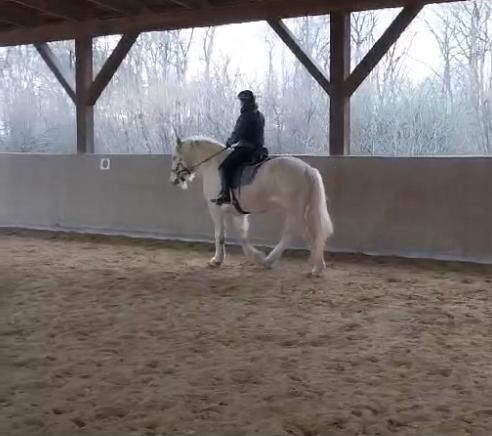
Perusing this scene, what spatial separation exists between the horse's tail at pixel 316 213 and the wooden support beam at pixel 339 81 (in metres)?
1.87

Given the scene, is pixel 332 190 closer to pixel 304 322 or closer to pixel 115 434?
pixel 304 322

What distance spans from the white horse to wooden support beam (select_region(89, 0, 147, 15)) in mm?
2891

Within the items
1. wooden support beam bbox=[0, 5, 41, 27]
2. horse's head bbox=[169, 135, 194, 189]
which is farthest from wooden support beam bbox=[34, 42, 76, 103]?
horse's head bbox=[169, 135, 194, 189]

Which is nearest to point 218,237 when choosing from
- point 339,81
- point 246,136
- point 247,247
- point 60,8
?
point 247,247

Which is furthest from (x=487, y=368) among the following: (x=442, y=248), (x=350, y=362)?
(x=442, y=248)

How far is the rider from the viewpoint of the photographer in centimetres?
725

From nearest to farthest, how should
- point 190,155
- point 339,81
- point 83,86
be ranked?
point 190,155
point 339,81
point 83,86

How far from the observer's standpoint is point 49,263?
25.0ft

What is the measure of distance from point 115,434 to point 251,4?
7210mm

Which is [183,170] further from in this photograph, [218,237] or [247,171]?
[247,171]

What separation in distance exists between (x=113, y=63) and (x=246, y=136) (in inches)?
151

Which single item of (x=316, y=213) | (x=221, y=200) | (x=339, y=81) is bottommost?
(x=316, y=213)

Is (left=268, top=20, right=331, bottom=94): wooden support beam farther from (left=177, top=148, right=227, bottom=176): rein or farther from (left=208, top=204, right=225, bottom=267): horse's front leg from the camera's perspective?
(left=208, top=204, right=225, bottom=267): horse's front leg

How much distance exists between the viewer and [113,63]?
A: 1021 cm
